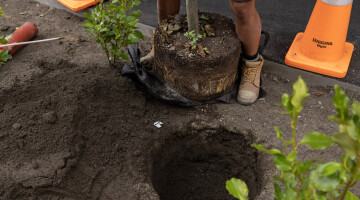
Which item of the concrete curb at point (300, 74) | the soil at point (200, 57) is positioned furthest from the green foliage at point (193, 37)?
the concrete curb at point (300, 74)

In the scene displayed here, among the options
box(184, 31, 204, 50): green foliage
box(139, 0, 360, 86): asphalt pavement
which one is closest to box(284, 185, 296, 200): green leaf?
box(184, 31, 204, 50): green foliage

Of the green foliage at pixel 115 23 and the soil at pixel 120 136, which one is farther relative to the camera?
the green foliage at pixel 115 23

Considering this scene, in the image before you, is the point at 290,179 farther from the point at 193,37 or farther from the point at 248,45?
the point at 248,45

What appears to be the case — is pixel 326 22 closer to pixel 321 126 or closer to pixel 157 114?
pixel 321 126

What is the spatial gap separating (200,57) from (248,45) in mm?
439

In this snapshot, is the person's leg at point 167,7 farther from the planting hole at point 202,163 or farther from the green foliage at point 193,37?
the planting hole at point 202,163

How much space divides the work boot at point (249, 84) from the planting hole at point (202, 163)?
319mm

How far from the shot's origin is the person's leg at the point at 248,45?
2.24 m

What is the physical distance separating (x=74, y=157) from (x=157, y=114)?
2.26ft

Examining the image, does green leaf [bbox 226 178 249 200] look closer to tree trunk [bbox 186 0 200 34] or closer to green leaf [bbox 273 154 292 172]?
green leaf [bbox 273 154 292 172]

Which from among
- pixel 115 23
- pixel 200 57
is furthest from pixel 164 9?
pixel 200 57

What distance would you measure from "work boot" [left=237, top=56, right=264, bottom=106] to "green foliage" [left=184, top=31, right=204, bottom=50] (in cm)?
48

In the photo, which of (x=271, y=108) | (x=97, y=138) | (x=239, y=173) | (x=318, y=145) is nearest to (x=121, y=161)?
(x=97, y=138)

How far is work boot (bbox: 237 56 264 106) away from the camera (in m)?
2.58
